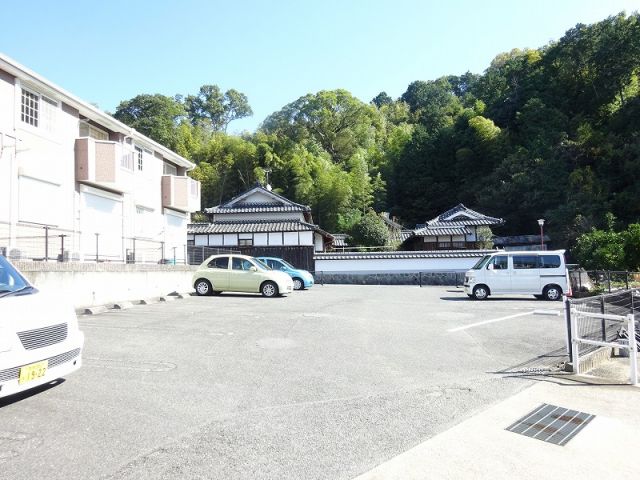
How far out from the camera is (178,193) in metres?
21.6

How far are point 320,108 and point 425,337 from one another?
52.2 m

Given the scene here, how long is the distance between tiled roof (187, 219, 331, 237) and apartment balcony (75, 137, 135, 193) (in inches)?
596

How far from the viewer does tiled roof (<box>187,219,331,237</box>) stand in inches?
1222

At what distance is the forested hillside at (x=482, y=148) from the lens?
135 ft

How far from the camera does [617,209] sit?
3738 centimetres

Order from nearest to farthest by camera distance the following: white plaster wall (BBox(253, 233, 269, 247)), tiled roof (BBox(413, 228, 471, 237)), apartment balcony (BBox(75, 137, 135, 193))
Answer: apartment balcony (BBox(75, 137, 135, 193)), white plaster wall (BBox(253, 233, 269, 247)), tiled roof (BBox(413, 228, 471, 237))

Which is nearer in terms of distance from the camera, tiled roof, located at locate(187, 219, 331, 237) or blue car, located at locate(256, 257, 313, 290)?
blue car, located at locate(256, 257, 313, 290)

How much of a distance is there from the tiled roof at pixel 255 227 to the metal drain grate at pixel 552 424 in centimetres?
2651

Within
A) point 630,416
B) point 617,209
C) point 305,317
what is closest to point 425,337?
point 305,317

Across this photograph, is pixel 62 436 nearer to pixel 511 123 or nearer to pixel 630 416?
pixel 630 416

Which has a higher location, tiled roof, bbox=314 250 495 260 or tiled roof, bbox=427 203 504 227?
tiled roof, bbox=427 203 504 227

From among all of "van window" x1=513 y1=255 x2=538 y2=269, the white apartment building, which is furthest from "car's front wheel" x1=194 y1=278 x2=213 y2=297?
"van window" x1=513 y1=255 x2=538 y2=269

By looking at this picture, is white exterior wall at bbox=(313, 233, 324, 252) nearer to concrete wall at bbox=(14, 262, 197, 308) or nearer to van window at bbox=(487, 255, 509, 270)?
concrete wall at bbox=(14, 262, 197, 308)

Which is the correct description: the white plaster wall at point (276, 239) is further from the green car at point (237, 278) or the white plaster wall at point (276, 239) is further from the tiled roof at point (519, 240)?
the tiled roof at point (519, 240)
